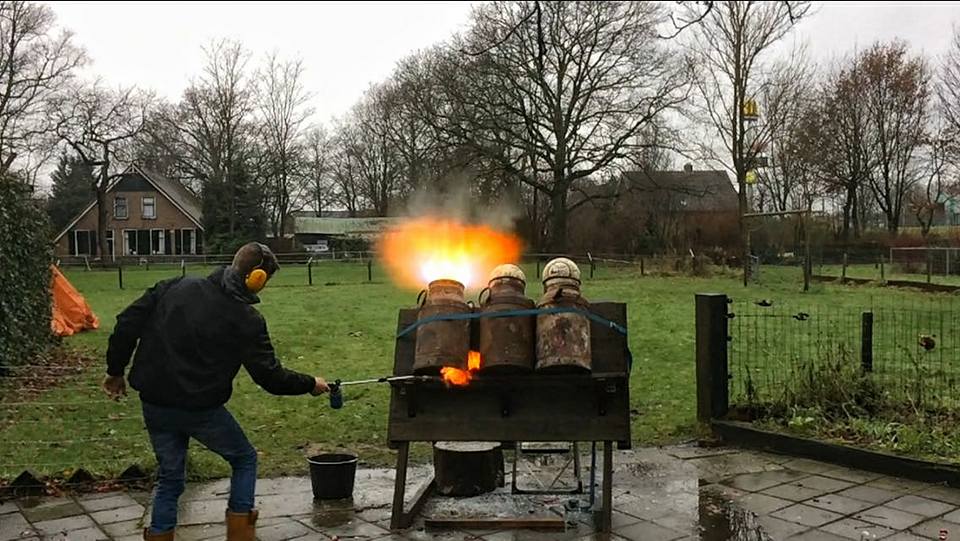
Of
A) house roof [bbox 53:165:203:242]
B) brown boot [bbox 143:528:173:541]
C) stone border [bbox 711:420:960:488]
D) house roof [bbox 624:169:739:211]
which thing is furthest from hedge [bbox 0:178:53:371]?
house roof [bbox 53:165:203:242]

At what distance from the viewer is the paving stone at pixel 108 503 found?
503 centimetres

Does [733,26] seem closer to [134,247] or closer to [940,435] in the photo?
[940,435]

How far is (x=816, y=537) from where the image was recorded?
4.43m

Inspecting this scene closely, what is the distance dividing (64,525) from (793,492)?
4472 millimetres

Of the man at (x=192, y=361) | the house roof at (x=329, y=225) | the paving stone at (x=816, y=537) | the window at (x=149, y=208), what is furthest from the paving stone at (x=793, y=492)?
the window at (x=149, y=208)

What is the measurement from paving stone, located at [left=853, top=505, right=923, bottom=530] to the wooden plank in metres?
1.78

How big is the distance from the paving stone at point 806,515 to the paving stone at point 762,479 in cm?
42

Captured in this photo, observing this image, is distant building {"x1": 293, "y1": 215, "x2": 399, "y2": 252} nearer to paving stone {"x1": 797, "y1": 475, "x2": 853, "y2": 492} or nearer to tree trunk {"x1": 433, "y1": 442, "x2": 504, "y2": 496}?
tree trunk {"x1": 433, "y1": 442, "x2": 504, "y2": 496}

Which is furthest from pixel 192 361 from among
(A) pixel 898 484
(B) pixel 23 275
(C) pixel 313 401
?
(B) pixel 23 275

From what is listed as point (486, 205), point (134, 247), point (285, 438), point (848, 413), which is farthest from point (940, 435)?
point (134, 247)

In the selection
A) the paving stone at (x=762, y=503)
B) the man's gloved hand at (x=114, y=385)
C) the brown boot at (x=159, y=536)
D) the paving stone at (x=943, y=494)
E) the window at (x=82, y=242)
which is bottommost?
the paving stone at (x=762, y=503)

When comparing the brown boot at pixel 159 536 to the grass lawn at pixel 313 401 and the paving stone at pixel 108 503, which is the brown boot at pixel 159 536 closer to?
the paving stone at pixel 108 503

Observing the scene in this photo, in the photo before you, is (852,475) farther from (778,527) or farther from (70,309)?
(70,309)

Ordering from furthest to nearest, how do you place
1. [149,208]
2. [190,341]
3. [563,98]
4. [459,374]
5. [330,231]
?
[149,208], [330,231], [563,98], [459,374], [190,341]
